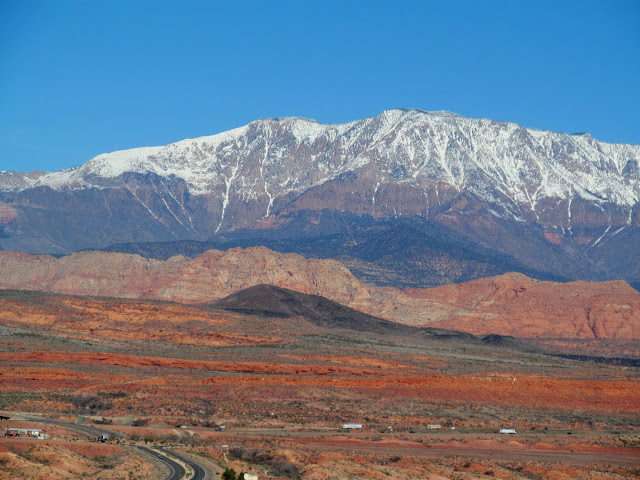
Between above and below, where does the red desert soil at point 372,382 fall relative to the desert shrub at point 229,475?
above

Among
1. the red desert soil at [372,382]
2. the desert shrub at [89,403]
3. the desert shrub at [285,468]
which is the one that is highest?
the red desert soil at [372,382]

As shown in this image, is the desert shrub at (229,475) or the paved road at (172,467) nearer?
the desert shrub at (229,475)

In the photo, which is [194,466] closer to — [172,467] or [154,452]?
[172,467]

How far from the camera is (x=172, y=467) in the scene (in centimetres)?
5334

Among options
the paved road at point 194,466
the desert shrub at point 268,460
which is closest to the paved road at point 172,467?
the paved road at point 194,466

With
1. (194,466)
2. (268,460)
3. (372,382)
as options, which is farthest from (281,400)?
(194,466)

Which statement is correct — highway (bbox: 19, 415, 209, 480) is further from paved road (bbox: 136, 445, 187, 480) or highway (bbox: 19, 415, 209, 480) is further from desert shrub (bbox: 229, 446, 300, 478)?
desert shrub (bbox: 229, 446, 300, 478)

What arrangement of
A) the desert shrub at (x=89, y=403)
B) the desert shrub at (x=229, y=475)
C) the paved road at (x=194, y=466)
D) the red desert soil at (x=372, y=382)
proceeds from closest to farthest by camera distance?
the desert shrub at (x=229, y=475) → the paved road at (x=194, y=466) → the desert shrub at (x=89, y=403) → the red desert soil at (x=372, y=382)

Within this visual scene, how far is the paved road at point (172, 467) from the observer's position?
50.9 m

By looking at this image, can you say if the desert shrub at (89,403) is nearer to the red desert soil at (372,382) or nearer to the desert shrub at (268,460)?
the red desert soil at (372,382)

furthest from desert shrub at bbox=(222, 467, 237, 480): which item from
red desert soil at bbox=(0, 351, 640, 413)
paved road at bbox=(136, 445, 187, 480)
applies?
red desert soil at bbox=(0, 351, 640, 413)

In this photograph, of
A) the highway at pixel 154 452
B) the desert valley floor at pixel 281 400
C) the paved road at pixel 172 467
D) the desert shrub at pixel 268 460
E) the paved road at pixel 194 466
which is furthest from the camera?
the desert valley floor at pixel 281 400

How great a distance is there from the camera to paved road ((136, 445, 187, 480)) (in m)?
50.9

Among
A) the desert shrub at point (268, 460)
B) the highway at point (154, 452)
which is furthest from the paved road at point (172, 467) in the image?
the desert shrub at point (268, 460)
